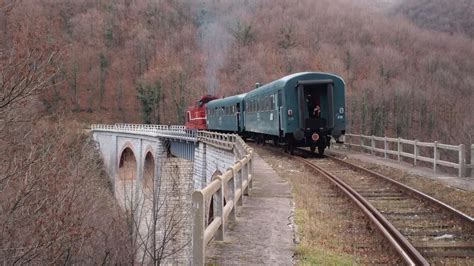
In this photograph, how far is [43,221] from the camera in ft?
36.2

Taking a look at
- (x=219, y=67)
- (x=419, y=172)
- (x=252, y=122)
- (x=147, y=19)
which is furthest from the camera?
(x=147, y=19)

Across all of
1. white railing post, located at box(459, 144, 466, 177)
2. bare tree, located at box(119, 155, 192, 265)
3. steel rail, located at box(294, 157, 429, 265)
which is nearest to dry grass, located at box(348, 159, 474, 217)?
white railing post, located at box(459, 144, 466, 177)

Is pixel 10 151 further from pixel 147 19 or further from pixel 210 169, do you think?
pixel 147 19

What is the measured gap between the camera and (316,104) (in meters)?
21.9

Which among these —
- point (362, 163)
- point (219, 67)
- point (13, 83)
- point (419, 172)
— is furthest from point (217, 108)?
point (219, 67)

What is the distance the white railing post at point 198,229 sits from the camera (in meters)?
5.78

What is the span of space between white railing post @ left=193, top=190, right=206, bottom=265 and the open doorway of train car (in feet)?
50.6

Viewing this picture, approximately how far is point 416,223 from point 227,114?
25.4m

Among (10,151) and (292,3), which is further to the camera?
(292,3)

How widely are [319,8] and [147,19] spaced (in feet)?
146

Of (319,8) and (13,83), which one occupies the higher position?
(319,8)

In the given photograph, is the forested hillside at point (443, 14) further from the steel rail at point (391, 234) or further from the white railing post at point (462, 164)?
the steel rail at point (391, 234)

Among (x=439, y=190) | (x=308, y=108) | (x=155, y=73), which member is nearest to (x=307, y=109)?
(x=308, y=108)

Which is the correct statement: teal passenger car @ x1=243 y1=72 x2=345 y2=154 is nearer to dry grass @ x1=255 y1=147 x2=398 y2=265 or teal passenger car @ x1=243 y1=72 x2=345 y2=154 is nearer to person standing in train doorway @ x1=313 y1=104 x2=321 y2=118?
person standing in train doorway @ x1=313 y1=104 x2=321 y2=118
